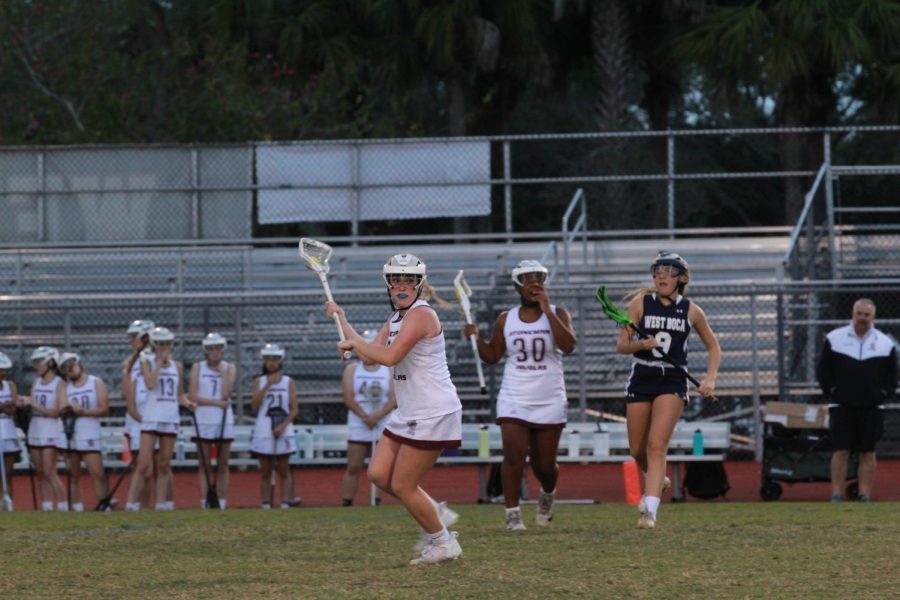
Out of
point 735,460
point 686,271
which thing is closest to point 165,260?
point 735,460

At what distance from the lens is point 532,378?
11.9 m

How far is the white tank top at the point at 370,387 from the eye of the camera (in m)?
16.8

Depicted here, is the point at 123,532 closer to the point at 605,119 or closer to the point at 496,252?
the point at 496,252

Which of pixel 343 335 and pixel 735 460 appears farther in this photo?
pixel 735 460

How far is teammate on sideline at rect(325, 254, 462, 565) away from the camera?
9258 millimetres

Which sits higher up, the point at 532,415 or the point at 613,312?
the point at 613,312

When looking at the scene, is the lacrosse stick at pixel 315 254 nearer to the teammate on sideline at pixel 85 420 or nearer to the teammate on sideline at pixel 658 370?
the teammate on sideline at pixel 658 370

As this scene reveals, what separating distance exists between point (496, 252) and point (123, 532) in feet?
38.9

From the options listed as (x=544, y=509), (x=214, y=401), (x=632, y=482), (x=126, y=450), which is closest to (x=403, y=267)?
(x=544, y=509)

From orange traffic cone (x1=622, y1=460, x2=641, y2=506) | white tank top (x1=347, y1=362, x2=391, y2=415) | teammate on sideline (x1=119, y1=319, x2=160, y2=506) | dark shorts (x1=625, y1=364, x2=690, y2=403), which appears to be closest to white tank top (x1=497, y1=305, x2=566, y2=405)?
dark shorts (x1=625, y1=364, x2=690, y2=403)

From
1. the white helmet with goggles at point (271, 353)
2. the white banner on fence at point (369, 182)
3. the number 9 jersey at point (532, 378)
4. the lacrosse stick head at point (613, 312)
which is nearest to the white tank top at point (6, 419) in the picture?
the white helmet with goggles at point (271, 353)

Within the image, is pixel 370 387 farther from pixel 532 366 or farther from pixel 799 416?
pixel 532 366

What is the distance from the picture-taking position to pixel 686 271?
1155cm

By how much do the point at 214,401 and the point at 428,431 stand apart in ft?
26.0
